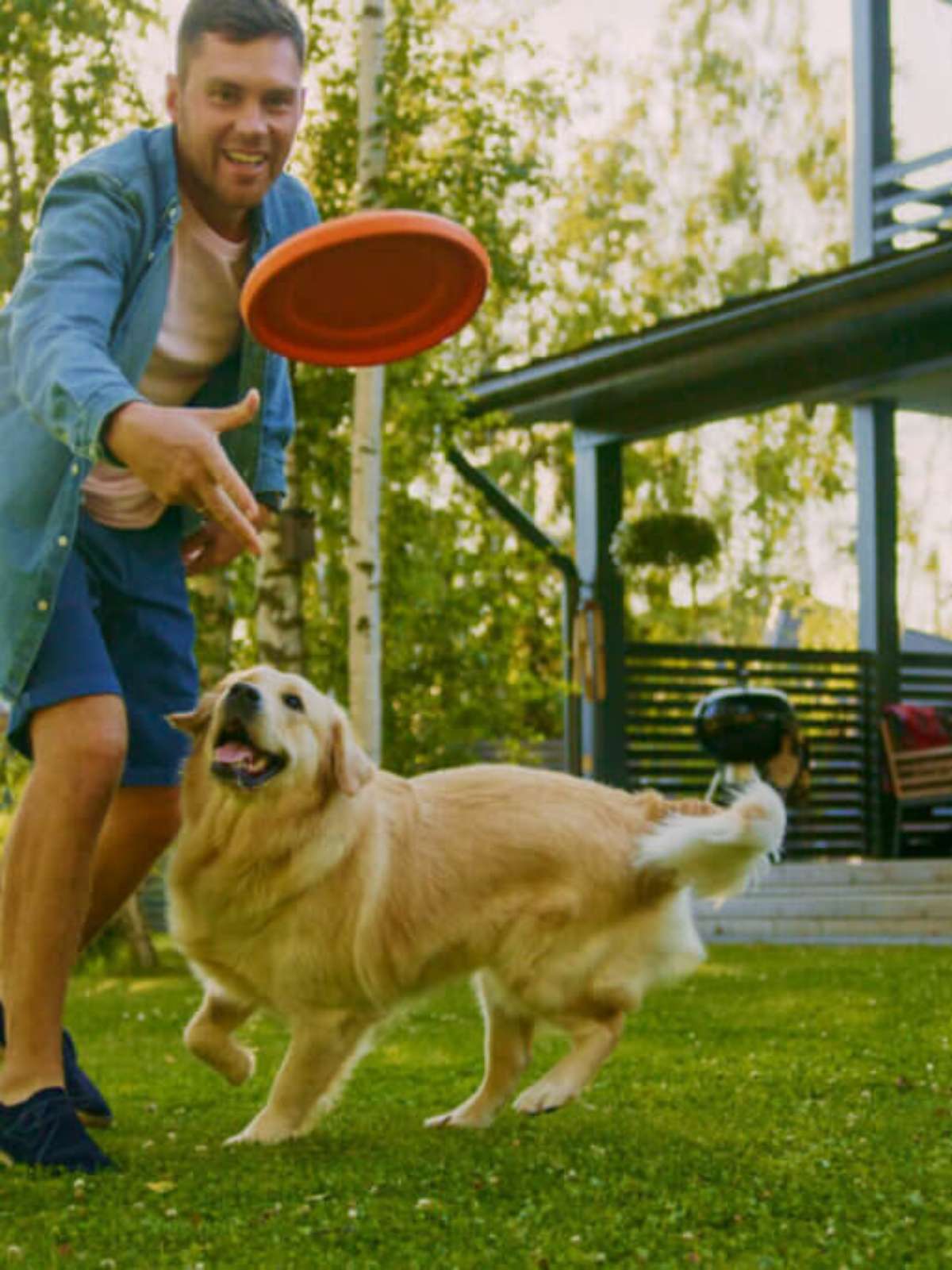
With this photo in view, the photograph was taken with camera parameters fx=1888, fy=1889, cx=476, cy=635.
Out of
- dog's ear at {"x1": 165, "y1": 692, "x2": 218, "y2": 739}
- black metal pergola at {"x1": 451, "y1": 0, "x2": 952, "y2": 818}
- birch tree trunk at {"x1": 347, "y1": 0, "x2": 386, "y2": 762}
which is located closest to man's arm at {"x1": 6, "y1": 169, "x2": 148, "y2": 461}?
dog's ear at {"x1": 165, "y1": 692, "x2": 218, "y2": 739}

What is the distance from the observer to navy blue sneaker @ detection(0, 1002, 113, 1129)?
366 cm

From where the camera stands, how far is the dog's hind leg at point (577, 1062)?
3.88 metres

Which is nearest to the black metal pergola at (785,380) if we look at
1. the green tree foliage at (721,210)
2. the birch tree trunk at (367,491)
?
the birch tree trunk at (367,491)

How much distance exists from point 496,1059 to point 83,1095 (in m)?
0.89

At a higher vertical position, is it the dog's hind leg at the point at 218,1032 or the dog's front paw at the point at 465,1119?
the dog's hind leg at the point at 218,1032

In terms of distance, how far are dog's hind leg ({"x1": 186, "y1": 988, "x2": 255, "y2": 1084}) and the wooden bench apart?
8.29 metres

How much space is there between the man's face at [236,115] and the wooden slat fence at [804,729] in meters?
8.97

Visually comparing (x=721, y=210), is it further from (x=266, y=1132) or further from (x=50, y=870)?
(x=50, y=870)

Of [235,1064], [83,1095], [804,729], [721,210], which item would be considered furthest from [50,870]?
[721,210]

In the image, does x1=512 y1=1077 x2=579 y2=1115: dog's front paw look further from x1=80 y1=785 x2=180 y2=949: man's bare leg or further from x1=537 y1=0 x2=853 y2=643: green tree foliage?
x1=537 y1=0 x2=853 y2=643: green tree foliage

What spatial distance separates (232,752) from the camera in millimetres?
3693

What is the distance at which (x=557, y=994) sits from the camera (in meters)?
3.96

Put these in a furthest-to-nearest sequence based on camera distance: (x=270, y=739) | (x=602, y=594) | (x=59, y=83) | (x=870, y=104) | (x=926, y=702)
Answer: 1. (x=926, y=702)
2. (x=870, y=104)
3. (x=602, y=594)
4. (x=59, y=83)
5. (x=270, y=739)

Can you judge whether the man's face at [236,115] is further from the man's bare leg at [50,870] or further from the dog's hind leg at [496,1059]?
the dog's hind leg at [496,1059]
